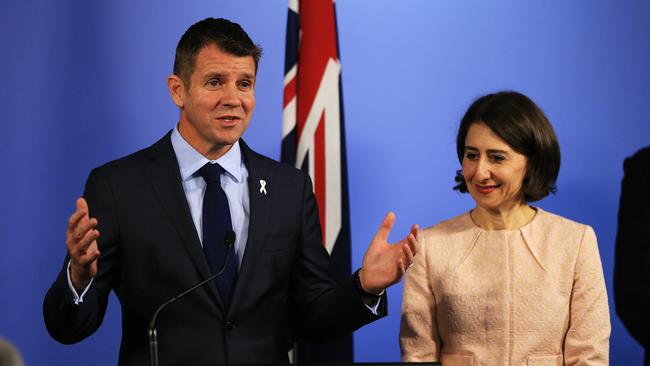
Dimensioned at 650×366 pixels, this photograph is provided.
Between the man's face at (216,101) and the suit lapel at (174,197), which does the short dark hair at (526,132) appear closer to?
the man's face at (216,101)

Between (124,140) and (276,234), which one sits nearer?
(276,234)

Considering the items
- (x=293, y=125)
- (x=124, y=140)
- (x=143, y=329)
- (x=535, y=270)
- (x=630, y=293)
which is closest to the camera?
(x=630, y=293)

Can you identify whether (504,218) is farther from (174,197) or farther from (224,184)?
(174,197)

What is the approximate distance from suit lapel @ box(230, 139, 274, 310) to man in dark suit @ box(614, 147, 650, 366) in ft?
2.86

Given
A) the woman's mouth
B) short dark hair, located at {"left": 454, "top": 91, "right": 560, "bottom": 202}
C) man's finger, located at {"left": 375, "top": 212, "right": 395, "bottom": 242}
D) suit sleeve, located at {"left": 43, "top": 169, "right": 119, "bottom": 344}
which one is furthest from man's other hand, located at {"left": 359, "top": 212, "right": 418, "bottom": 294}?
suit sleeve, located at {"left": 43, "top": 169, "right": 119, "bottom": 344}

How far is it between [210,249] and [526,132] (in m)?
0.91

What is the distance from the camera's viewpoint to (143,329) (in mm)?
2414

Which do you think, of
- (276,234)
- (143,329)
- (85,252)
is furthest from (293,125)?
(85,252)

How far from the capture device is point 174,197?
97.0 inches

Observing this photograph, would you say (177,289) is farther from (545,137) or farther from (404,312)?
(545,137)

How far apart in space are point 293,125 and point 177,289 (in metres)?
1.03

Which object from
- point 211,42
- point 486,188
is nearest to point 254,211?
point 211,42

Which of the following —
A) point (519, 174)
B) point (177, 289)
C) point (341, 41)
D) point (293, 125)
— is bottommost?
point (177, 289)

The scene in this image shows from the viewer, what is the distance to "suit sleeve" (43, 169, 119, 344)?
2.26 metres
